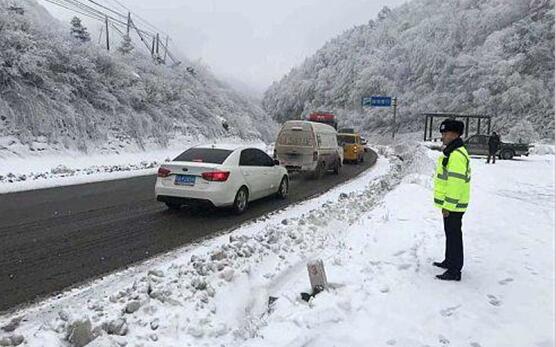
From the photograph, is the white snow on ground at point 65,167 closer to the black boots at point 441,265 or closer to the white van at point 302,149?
the white van at point 302,149

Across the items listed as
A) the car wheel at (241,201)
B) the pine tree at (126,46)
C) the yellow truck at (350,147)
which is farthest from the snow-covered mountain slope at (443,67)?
the car wheel at (241,201)

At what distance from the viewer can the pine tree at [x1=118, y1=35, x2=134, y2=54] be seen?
36625 millimetres

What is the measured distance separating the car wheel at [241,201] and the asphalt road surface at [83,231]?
179 millimetres

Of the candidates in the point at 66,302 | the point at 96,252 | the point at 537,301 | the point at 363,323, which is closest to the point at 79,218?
the point at 96,252

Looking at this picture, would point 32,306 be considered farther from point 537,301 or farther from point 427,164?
point 427,164

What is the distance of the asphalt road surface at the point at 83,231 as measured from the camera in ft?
19.8

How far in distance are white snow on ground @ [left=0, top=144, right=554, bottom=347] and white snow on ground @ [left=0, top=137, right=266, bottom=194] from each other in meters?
8.88

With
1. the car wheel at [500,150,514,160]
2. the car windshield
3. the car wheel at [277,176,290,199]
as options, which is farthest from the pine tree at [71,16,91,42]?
the car wheel at [500,150,514,160]

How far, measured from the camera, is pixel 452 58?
3425 inches

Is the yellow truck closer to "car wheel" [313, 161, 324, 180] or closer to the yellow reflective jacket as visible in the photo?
"car wheel" [313, 161, 324, 180]

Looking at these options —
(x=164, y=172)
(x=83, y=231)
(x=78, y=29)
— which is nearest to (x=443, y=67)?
(x=78, y=29)

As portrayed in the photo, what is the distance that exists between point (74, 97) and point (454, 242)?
71.4 feet

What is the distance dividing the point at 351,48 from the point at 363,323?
4988 inches

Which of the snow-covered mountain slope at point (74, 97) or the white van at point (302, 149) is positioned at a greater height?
the snow-covered mountain slope at point (74, 97)
